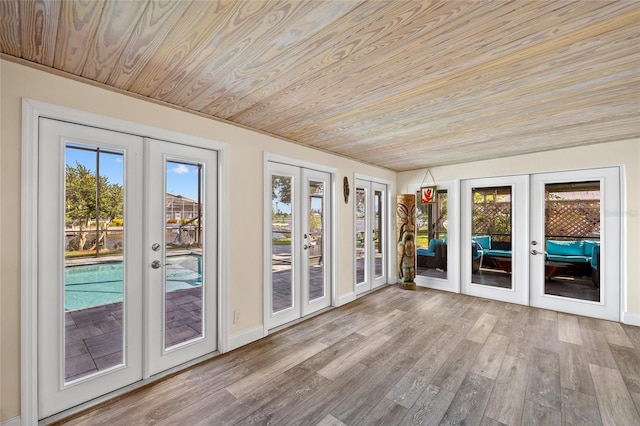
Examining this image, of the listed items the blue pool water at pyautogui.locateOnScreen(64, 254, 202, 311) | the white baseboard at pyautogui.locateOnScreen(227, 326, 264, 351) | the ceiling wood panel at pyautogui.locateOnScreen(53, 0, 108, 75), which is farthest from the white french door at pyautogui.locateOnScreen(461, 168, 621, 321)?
the ceiling wood panel at pyautogui.locateOnScreen(53, 0, 108, 75)

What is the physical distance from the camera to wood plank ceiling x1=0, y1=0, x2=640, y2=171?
1236 mm

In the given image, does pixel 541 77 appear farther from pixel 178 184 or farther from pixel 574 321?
pixel 574 321

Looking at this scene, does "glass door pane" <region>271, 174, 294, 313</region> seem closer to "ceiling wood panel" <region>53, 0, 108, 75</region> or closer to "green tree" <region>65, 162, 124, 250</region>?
"green tree" <region>65, 162, 124, 250</region>

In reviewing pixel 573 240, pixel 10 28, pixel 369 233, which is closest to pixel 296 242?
pixel 369 233

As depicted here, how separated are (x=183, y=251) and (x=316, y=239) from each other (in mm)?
1787

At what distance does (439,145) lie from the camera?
3447 mm

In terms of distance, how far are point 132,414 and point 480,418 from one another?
2.34 meters

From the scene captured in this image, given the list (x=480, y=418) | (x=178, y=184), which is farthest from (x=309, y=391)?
(x=178, y=184)

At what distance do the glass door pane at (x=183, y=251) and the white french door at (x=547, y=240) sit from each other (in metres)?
4.19

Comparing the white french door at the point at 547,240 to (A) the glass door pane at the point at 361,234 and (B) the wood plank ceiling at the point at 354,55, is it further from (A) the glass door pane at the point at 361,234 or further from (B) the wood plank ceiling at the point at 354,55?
(A) the glass door pane at the point at 361,234

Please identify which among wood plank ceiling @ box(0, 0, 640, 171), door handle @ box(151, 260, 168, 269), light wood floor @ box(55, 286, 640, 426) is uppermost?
wood plank ceiling @ box(0, 0, 640, 171)

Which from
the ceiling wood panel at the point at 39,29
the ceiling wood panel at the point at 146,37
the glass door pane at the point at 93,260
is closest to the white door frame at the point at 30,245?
the glass door pane at the point at 93,260

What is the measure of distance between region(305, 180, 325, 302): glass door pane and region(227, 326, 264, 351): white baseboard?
867mm

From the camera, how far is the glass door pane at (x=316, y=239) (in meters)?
3.63
